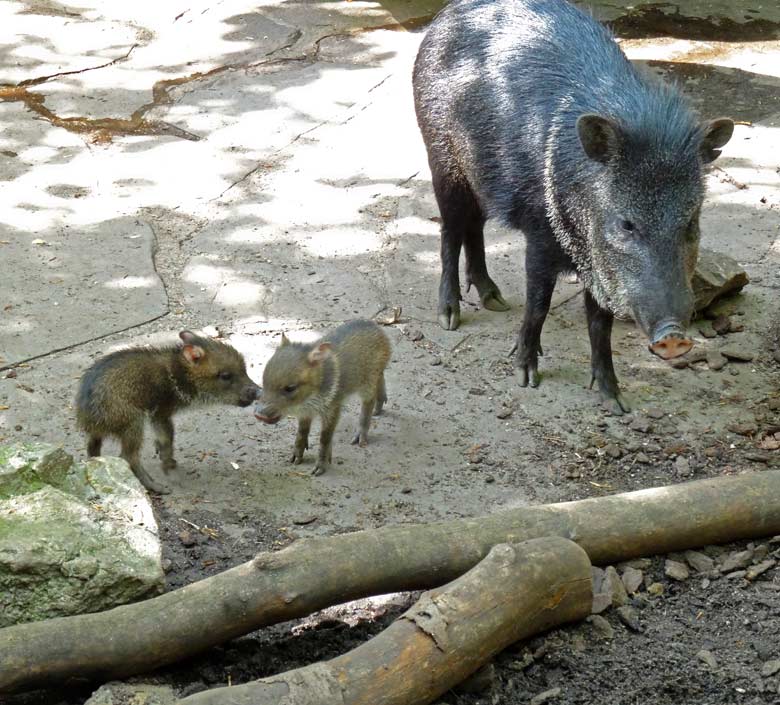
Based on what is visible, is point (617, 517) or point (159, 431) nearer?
point (617, 517)

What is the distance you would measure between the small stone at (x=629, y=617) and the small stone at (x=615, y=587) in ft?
0.09

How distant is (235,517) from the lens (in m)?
4.43

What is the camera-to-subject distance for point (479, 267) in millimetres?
6160

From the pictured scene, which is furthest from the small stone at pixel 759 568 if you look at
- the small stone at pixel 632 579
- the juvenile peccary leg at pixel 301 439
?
the juvenile peccary leg at pixel 301 439

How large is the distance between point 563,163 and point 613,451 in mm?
1279

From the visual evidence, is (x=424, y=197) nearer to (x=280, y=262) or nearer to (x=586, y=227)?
(x=280, y=262)

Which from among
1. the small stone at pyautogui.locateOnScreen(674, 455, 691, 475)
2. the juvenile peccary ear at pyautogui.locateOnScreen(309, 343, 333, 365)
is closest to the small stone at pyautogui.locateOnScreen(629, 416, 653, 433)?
the small stone at pyautogui.locateOnScreen(674, 455, 691, 475)

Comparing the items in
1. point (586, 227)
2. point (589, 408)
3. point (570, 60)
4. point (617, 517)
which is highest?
point (570, 60)

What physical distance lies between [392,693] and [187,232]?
160 inches

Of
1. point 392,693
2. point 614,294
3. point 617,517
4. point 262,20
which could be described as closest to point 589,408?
point 614,294

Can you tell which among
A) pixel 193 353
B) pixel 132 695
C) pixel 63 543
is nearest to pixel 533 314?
pixel 193 353

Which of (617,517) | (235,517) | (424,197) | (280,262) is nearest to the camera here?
(617,517)

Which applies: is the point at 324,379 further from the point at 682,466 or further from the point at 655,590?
the point at 655,590

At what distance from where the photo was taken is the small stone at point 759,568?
12.8 feet
